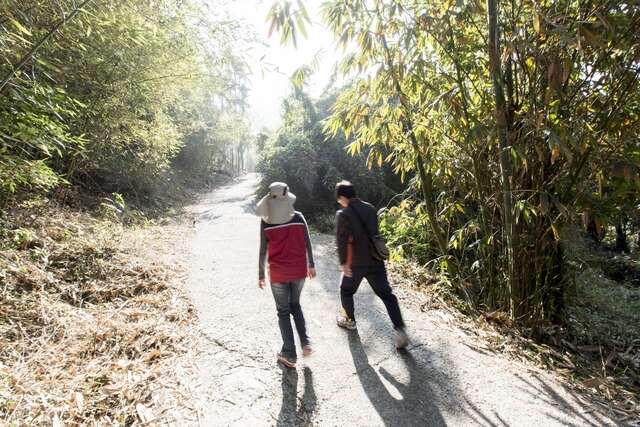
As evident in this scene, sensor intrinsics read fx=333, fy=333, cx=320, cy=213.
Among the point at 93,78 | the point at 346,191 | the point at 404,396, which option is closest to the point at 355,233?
the point at 346,191

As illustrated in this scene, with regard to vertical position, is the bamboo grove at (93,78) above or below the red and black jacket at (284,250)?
above

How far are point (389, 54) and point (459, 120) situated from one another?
817mm

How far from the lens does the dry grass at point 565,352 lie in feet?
7.79

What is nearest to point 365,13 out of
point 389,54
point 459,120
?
point 389,54

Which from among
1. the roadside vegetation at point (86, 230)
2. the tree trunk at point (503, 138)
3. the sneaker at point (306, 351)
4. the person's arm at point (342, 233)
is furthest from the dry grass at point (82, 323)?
the tree trunk at point (503, 138)

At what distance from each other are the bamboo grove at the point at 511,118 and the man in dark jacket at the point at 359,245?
2.90 feet

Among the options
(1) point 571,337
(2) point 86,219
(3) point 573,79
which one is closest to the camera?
(3) point 573,79

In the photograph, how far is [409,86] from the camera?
3154mm

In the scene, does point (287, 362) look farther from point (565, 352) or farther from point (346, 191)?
point (565, 352)

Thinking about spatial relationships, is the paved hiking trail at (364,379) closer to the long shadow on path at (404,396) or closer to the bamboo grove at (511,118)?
the long shadow on path at (404,396)

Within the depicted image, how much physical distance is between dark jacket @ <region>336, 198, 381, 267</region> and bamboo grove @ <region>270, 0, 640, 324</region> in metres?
0.90

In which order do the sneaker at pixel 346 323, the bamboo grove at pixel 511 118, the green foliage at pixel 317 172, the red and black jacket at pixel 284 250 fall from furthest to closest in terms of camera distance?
the green foliage at pixel 317 172
the sneaker at pixel 346 323
the red and black jacket at pixel 284 250
the bamboo grove at pixel 511 118

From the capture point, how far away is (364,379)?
233 centimetres

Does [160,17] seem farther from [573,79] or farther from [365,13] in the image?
[573,79]
